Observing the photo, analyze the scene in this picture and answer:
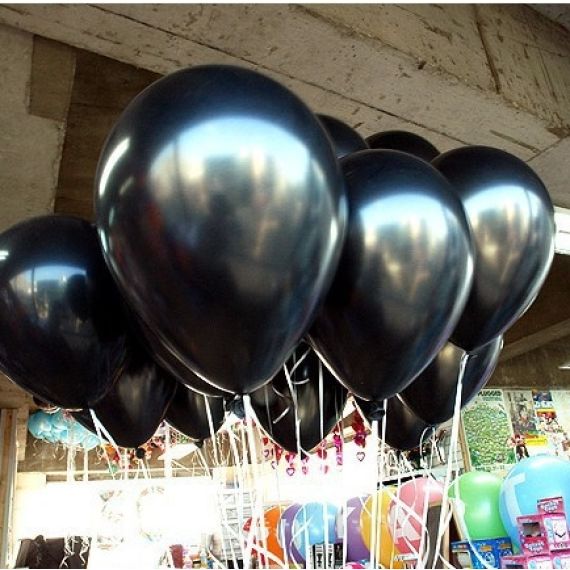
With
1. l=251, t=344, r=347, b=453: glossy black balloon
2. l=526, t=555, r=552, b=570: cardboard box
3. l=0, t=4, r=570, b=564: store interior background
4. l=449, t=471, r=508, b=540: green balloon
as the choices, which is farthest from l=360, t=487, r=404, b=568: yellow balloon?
l=251, t=344, r=347, b=453: glossy black balloon

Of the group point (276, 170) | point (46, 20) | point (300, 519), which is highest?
point (46, 20)

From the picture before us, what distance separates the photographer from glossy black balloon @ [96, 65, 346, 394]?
2.04ft

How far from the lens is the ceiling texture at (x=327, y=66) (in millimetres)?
1263

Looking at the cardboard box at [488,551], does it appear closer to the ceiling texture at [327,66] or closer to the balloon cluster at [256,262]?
the ceiling texture at [327,66]

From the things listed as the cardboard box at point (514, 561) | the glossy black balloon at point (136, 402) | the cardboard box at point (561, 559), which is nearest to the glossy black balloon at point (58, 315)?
the glossy black balloon at point (136, 402)

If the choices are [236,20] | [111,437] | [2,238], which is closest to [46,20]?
[236,20]

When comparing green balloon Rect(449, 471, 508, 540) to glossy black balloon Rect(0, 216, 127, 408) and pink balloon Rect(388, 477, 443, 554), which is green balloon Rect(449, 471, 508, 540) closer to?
pink balloon Rect(388, 477, 443, 554)

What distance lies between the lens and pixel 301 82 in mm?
1464

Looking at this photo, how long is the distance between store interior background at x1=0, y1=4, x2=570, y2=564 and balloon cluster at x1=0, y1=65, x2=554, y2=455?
1.31 feet

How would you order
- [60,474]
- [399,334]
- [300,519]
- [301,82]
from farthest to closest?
[60,474] → [300,519] → [301,82] → [399,334]

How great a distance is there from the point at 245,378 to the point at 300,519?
2.41 m

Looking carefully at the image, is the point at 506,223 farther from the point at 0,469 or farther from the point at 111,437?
the point at 0,469

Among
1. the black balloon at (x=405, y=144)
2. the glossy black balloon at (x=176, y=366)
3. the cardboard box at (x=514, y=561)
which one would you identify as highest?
the black balloon at (x=405, y=144)

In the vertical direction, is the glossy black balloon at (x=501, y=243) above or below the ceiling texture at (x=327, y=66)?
below
